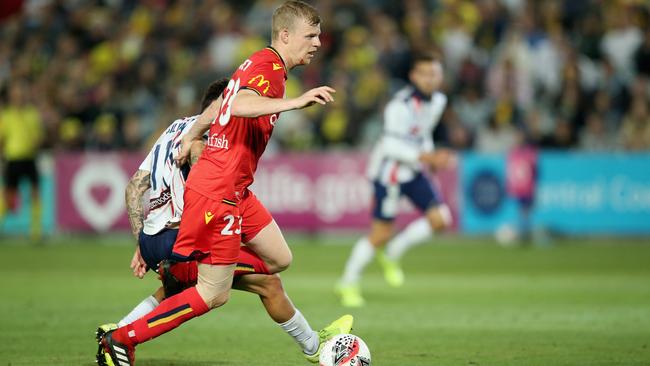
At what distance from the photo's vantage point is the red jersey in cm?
706

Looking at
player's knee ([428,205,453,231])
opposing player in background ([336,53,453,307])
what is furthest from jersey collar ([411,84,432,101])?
player's knee ([428,205,453,231])

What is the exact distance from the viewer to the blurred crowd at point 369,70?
21641mm

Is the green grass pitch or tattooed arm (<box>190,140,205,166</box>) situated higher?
tattooed arm (<box>190,140,205,166</box>)

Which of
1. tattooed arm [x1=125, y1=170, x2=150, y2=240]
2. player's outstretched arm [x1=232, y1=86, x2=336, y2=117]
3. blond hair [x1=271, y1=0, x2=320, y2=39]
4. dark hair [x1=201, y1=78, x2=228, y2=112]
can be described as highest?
blond hair [x1=271, y1=0, x2=320, y2=39]

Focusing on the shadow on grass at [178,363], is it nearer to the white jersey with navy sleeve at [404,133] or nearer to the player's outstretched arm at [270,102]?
the player's outstretched arm at [270,102]

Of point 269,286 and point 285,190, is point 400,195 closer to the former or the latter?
point 269,286

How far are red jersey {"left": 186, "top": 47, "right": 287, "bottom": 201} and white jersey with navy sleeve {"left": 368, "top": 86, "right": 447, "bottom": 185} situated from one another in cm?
558

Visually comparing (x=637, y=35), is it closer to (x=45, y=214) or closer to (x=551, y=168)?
(x=551, y=168)

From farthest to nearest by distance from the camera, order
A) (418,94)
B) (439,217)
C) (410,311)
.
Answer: (439,217), (418,94), (410,311)

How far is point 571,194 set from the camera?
67.5 ft

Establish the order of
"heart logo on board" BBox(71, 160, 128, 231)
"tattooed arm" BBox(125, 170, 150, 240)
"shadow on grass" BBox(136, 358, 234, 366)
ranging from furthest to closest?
1. "heart logo on board" BBox(71, 160, 128, 231)
2. "shadow on grass" BBox(136, 358, 234, 366)
3. "tattooed arm" BBox(125, 170, 150, 240)

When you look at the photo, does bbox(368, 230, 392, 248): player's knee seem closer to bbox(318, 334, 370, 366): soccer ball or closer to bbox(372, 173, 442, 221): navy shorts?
bbox(372, 173, 442, 221): navy shorts

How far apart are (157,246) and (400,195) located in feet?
19.4

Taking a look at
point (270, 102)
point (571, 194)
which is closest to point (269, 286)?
point (270, 102)
